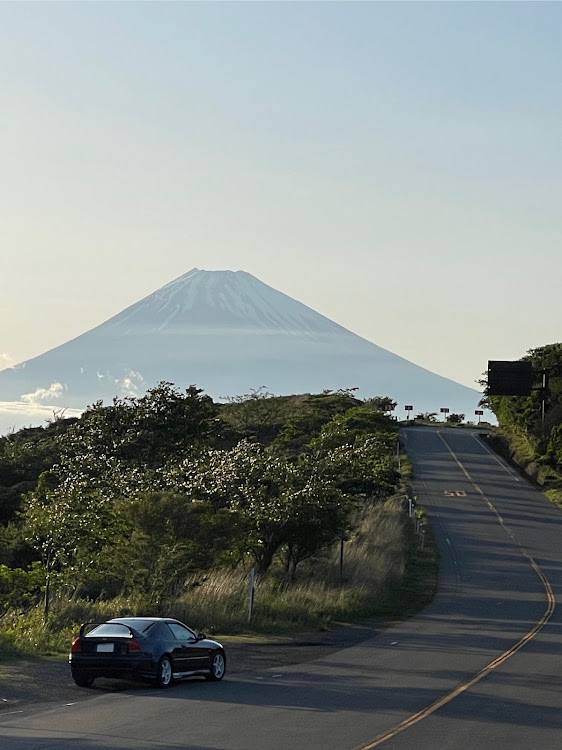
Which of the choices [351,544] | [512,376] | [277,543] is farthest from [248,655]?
[512,376]

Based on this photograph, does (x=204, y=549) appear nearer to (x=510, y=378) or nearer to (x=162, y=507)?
(x=162, y=507)

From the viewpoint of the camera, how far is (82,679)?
54.7ft

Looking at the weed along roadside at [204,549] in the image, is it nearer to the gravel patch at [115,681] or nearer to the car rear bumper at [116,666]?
the gravel patch at [115,681]

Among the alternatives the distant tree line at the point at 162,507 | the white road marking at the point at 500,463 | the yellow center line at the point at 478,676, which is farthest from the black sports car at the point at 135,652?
the white road marking at the point at 500,463

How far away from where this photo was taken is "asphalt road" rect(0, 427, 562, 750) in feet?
41.0

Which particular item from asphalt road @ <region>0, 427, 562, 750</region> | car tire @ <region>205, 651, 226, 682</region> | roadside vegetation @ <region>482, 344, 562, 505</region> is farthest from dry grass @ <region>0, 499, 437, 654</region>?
roadside vegetation @ <region>482, 344, 562, 505</region>

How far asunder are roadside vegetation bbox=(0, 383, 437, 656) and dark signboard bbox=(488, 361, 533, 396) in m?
6.99

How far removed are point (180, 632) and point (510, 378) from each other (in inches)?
1501

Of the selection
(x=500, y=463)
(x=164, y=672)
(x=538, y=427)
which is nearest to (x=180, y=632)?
(x=164, y=672)

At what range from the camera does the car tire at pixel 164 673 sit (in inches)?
662

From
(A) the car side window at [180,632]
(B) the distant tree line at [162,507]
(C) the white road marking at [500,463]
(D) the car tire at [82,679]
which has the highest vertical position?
(C) the white road marking at [500,463]

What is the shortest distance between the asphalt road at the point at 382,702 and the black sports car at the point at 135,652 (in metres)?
0.32

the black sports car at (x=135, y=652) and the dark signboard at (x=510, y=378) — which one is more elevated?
the dark signboard at (x=510, y=378)

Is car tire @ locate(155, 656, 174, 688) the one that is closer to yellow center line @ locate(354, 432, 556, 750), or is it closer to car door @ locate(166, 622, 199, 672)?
car door @ locate(166, 622, 199, 672)
